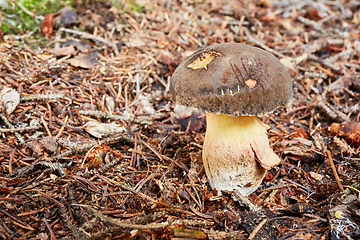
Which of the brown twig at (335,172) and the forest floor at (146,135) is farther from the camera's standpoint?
the brown twig at (335,172)

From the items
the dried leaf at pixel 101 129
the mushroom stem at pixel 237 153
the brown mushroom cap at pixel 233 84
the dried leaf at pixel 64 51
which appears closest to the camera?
the brown mushroom cap at pixel 233 84

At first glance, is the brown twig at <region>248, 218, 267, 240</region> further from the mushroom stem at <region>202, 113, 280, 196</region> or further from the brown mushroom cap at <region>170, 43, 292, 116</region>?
the brown mushroom cap at <region>170, 43, 292, 116</region>

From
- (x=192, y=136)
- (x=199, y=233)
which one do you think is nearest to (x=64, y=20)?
(x=192, y=136)

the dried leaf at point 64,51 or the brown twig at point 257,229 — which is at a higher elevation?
the dried leaf at point 64,51

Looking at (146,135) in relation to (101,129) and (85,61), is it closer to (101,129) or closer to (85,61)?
(101,129)

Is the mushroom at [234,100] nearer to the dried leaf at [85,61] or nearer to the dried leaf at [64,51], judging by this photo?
the dried leaf at [85,61]

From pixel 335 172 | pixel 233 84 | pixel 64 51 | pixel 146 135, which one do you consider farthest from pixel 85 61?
pixel 335 172

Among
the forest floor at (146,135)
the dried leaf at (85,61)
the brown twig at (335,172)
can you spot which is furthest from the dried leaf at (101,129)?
the brown twig at (335,172)

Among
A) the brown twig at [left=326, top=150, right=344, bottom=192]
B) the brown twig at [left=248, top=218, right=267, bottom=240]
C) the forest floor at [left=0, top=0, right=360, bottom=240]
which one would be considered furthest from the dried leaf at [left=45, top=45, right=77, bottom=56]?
the brown twig at [left=326, top=150, right=344, bottom=192]
